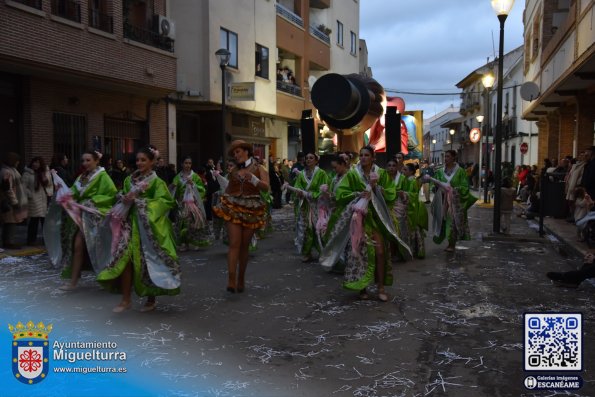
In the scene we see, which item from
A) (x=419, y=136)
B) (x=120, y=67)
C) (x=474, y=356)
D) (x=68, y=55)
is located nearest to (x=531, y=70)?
(x=419, y=136)

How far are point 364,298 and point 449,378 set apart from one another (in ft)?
7.84

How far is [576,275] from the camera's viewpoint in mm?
7246

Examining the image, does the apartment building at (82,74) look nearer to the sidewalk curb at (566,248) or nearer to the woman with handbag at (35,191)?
the woman with handbag at (35,191)

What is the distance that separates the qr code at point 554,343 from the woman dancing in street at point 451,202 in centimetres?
630

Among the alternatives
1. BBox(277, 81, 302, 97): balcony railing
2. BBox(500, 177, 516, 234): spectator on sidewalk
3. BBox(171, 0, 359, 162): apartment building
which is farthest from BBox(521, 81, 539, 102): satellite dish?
BBox(277, 81, 302, 97): balcony railing

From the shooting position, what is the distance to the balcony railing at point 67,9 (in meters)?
13.6

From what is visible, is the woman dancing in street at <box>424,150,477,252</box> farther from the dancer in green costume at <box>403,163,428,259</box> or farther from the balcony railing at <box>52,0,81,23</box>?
the balcony railing at <box>52,0,81,23</box>

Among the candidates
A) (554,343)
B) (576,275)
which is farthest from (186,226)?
(554,343)

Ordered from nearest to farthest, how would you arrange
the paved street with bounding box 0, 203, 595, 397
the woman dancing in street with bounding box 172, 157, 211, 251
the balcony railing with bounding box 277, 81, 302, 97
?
the paved street with bounding box 0, 203, 595, 397 → the woman dancing in street with bounding box 172, 157, 211, 251 → the balcony railing with bounding box 277, 81, 302, 97

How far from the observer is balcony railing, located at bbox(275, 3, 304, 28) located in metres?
26.1

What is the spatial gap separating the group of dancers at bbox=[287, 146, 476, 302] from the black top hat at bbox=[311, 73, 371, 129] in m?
0.83

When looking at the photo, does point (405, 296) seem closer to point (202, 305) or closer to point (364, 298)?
point (364, 298)

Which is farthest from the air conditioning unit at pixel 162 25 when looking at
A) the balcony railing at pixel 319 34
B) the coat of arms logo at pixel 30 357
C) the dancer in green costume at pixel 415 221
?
the coat of arms logo at pixel 30 357

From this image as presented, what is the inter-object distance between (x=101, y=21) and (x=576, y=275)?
13.0 meters
